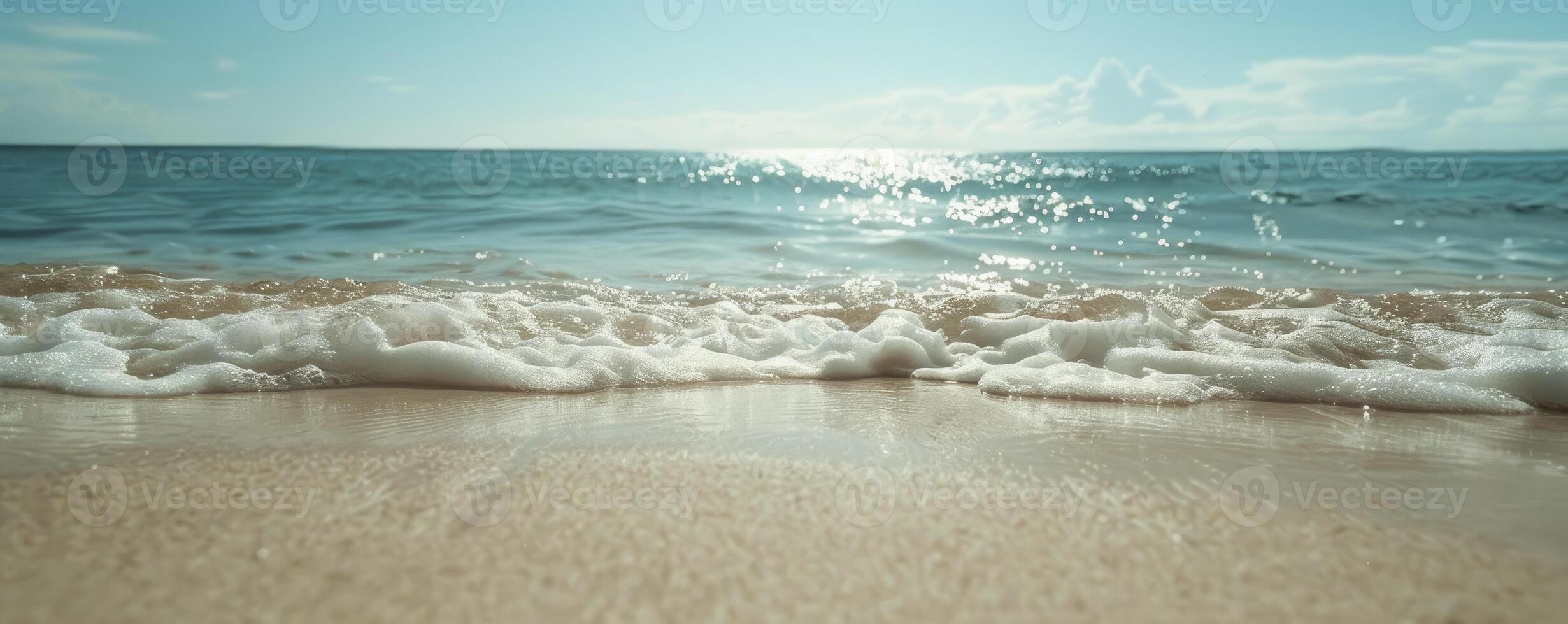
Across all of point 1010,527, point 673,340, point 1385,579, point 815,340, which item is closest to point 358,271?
point 673,340

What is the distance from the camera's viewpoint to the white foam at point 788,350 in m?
2.75

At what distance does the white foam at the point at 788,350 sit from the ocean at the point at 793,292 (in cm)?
→ 1

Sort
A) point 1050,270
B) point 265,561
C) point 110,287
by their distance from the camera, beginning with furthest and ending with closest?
point 1050,270, point 110,287, point 265,561

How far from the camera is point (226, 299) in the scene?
397cm

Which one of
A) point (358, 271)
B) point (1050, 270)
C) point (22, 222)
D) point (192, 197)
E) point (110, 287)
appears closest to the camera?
point (110, 287)

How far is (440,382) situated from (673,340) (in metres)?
0.92

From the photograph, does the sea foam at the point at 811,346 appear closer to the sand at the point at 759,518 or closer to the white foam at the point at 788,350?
the white foam at the point at 788,350

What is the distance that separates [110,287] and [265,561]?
4.03 meters

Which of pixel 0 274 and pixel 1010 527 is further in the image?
pixel 0 274

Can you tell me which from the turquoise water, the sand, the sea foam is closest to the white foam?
the sea foam

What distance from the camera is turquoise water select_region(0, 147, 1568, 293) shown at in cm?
641

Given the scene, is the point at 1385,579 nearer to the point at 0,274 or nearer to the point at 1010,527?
the point at 1010,527

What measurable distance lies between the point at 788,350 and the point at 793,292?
5.86 feet

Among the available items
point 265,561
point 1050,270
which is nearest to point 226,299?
point 265,561
